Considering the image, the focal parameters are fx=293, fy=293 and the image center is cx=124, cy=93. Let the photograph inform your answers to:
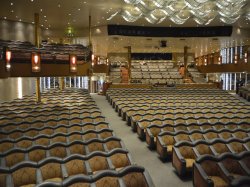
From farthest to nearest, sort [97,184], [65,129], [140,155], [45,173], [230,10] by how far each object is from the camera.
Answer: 1. [230,10]
2. [65,129]
3. [140,155]
4. [45,173]
5. [97,184]

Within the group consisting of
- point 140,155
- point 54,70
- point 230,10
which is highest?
Answer: point 230,10

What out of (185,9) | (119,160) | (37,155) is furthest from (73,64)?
(119,160)

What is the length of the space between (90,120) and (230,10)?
1190 centimetres

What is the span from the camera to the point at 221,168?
6598mm

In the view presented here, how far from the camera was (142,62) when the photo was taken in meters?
47.7

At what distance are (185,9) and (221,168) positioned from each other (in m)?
15.6

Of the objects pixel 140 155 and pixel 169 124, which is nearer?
pixel 140 155

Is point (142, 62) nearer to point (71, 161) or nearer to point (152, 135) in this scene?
point (152, 135)

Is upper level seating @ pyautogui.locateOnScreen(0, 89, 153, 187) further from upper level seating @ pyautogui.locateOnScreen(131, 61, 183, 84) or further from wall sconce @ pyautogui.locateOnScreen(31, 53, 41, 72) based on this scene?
upper level seating @ pyautogui.locateOnScreen(131, 61, 183, 84)

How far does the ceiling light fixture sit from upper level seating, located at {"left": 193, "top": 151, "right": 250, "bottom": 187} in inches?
431

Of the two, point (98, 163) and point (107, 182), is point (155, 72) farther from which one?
point (107, 182)

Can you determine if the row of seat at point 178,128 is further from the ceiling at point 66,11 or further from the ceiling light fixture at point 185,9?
the ceiling at point 66,11

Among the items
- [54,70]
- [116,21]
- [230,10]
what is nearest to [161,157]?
[54,70]

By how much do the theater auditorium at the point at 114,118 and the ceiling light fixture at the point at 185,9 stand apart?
8 cm
